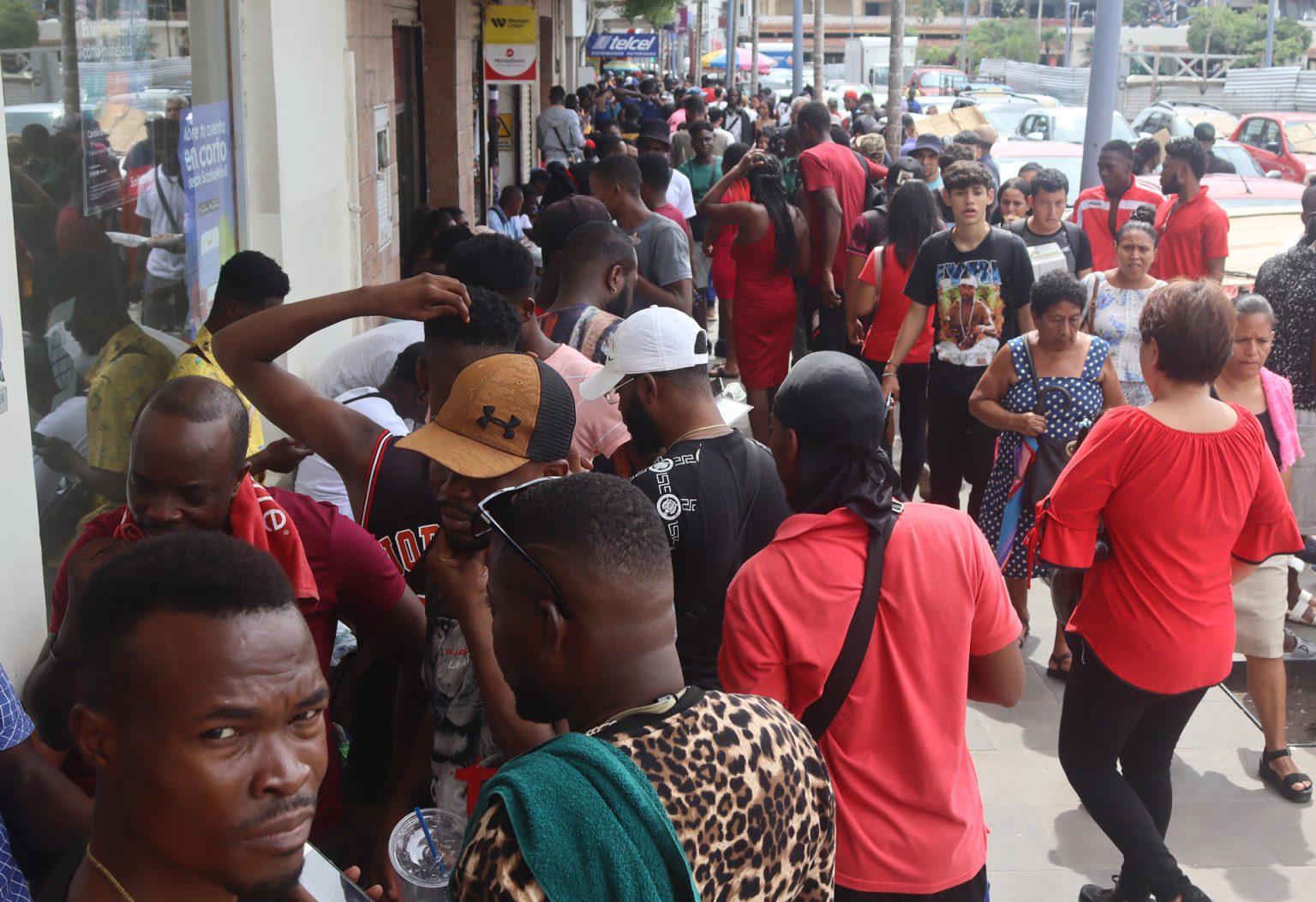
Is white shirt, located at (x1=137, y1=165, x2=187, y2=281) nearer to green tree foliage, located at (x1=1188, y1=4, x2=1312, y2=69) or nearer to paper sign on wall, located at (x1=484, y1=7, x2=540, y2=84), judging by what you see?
paper sign on wall, located at (x1=484, y1=7, x2=540, y2=84)

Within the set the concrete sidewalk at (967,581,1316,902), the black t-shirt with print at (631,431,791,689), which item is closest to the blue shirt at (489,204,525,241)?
the concrete sidewalk at (967,581,1316,902)

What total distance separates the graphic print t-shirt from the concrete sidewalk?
177cm

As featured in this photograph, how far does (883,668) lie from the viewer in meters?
2.66

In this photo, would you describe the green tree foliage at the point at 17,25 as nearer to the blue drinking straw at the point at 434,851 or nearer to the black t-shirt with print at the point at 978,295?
the blue drinking straw at the point at 434,851

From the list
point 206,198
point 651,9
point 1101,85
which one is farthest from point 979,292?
point 651,9

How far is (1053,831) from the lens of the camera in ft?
15.2

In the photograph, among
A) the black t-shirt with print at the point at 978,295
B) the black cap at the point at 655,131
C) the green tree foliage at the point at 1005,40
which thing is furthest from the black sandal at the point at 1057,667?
the green tree foliage at the point at 1005,40

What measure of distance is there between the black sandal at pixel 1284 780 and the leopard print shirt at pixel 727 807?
3.57 m

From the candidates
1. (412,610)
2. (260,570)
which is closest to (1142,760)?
(412,610)

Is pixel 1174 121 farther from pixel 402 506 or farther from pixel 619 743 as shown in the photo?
pixel 619 743

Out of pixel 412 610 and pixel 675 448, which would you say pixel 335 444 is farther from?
pixel 675 448

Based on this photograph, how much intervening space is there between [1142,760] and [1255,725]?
1824 millimetres

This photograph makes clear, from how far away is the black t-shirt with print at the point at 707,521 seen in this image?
3.13 metres

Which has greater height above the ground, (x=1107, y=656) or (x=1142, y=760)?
(x=1107, y=656)
